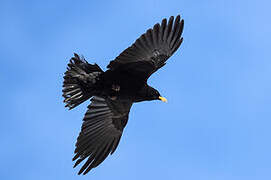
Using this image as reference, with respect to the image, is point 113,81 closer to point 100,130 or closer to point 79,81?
point 79,81

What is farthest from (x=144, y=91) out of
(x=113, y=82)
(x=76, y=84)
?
(x=76, y=84)

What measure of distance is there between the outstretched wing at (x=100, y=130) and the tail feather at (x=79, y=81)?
49cm

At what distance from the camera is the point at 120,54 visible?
1097 cm

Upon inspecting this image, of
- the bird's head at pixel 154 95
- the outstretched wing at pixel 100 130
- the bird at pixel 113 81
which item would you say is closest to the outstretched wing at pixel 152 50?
the bird at pixel 113 81

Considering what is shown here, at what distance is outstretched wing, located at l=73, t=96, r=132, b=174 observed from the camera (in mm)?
11523

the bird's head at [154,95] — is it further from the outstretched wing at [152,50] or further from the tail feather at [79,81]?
the tail feather at [79,81]

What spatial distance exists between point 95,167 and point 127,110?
1.82 m

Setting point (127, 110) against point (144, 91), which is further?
point (127, 110)

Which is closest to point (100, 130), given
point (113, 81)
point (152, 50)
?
point (113, 81)

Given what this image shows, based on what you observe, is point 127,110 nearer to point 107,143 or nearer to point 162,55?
point 107,143

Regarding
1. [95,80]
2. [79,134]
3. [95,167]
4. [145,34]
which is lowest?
[95,167]

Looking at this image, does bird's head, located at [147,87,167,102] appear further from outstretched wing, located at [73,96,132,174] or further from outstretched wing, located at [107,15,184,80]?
outstretched wing, located at [73,96,132,174]

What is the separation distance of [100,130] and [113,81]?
54.6 inches

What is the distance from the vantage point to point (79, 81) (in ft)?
37.6
